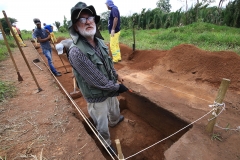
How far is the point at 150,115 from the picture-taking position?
3369 mm

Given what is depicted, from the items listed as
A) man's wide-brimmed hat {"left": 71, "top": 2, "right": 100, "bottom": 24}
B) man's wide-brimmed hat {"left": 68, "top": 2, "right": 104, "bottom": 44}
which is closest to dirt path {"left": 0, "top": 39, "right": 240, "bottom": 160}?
man's wide-brimmed hat {"left": 68, "top": 2, "right": 104, "bottom": 44}

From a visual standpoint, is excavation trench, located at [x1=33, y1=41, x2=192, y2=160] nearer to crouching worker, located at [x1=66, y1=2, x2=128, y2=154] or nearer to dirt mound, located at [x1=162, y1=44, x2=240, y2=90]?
crouching worker, located at [x1=66, y1=2, x2=128, y2=154]

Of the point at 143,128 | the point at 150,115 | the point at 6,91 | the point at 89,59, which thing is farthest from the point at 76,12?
the point at 6,91

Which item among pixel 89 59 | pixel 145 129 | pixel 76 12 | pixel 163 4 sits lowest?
pixel 145 129

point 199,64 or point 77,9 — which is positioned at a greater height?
point 77,9

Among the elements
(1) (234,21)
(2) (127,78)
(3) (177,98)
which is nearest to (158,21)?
(1) (234,21)

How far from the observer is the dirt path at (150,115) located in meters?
1.99

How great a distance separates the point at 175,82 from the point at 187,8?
13.1m

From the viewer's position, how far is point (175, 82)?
13.4 feet

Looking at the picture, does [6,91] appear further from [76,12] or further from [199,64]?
[199,64]

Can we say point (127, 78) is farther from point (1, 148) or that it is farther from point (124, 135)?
point (1, 148)

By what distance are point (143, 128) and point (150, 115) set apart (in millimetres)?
368

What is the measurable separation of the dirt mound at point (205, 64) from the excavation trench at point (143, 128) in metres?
1.72

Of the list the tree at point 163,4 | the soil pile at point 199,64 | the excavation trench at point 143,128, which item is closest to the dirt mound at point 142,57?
the soil pile at point 199,64
